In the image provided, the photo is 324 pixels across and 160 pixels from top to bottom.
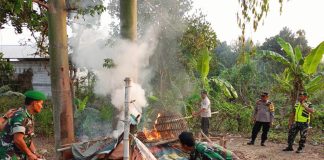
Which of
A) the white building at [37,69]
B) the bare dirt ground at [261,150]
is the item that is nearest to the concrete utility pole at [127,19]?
the bare dirt ground at [261,150]

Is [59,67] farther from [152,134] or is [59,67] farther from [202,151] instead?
[202,151]

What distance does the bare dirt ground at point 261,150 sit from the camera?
8180mm

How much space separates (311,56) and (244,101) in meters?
3.92

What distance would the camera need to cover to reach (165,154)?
6.02 m

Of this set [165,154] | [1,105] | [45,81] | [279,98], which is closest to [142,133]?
[165,154]

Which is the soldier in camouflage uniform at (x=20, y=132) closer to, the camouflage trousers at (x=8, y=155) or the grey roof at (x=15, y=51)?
the camouflage trousers at (x=8, y=155)

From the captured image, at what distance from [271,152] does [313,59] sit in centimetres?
341

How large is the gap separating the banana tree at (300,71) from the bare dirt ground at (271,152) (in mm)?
2064

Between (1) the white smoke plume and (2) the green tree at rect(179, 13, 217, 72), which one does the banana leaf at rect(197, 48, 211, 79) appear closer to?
(2) the green tree at rect(179, 13, 217, 72)

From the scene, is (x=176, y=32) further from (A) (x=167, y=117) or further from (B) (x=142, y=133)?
(B) (x=142, y=133)

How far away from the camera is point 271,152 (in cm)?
873

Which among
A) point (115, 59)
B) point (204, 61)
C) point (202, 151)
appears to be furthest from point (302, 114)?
point (202, 151)

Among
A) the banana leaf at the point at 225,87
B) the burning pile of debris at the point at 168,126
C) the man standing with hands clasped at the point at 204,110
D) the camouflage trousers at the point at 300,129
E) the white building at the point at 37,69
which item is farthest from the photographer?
the white building at the point at 37,69

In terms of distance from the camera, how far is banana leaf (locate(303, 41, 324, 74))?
990cm
